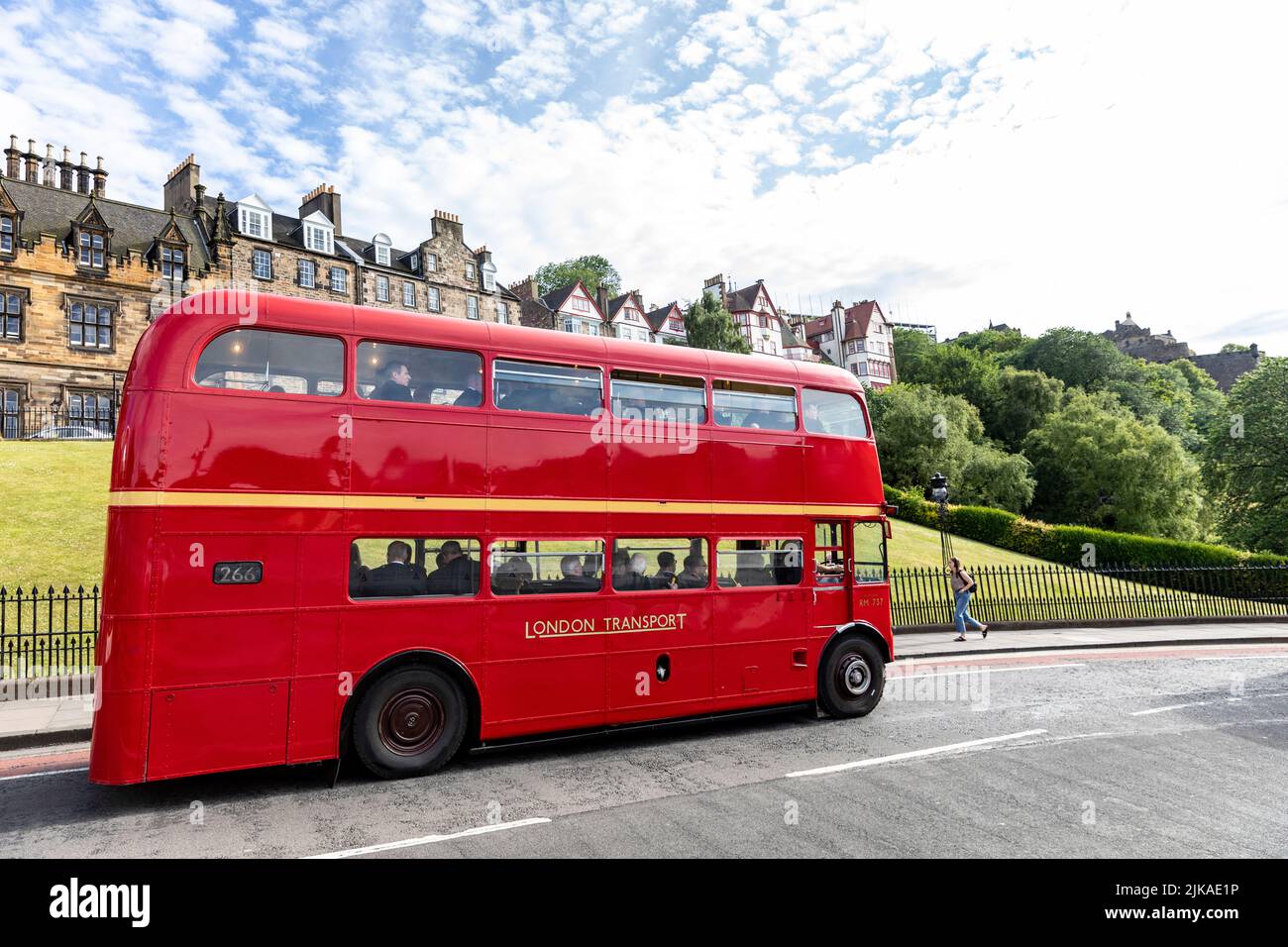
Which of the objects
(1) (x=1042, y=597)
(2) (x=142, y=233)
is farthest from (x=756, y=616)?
(2) (x=142, y=233)

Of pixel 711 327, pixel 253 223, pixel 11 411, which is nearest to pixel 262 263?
pixel 253 223

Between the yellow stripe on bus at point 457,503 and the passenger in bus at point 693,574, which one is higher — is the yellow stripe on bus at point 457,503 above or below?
above

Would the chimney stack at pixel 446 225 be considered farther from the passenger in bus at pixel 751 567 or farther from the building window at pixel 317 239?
the passenger in bus at pixel 751 567

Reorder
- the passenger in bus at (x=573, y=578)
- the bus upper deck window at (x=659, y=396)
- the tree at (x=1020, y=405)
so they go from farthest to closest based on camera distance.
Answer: the tree at (x=1020, y=405) < the bus upper deck window at (x=659, y=396) < the passenger in bus at (x=573, y=578)

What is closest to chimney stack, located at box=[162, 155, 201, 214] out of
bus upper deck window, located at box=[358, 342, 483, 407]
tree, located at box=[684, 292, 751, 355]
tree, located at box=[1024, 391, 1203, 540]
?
tree, located at box=[684, 292, 751, 355]

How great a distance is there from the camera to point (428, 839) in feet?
Answer: 18.5

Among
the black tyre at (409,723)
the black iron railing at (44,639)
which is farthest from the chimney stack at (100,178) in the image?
the black tyre at (409,723)

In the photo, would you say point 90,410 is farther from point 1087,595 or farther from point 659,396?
point 1087,595

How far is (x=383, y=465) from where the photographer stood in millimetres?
7145

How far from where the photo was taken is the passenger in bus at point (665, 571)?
861 cm

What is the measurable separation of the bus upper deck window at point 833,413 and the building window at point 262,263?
36.5m

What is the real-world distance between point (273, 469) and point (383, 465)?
3.17 feet

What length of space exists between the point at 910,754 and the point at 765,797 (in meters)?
2.34
